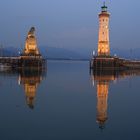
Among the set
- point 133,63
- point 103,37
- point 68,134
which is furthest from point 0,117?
point 133,63

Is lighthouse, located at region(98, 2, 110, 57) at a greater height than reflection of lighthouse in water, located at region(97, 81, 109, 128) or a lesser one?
greater

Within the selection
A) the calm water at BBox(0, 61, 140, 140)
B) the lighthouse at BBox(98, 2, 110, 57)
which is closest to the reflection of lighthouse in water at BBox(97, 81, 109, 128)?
the calm water at BBox(0, 61, 140, 140)

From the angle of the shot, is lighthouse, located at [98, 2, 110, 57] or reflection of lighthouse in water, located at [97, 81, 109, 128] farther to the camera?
lighthouse, located at [98, 2, 110, 57]

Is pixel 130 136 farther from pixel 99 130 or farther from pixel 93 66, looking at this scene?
pixel 93 66

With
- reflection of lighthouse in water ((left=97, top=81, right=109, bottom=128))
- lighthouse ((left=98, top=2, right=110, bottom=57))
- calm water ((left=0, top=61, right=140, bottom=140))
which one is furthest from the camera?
lighthouse ((left=98, top=2, right=110, bottom=57))

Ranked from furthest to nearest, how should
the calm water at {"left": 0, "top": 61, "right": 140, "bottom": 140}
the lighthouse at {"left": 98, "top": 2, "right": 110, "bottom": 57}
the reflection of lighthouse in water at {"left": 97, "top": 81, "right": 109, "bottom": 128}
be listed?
the lighthouse at {"left": 98, "top": 2, "right": 110, "bottom": 57} < the reflection of lighthouse in water at {"left": 97, "top": 81, "right": 109, "bottom": 128} < the calm water at {"left": 0, "top": 61, "right": 140, "bottom": 140}

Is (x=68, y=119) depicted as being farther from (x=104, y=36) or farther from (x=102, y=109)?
(x=104, y=36)

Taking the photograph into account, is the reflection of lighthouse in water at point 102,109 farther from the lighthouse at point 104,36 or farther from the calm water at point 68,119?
→ the lighthouse at point 104,36

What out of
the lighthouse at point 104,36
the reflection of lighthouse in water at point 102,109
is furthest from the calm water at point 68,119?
the lighthouse at point 104,36

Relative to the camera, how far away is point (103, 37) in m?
75.0

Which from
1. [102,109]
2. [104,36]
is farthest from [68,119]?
[104,36]

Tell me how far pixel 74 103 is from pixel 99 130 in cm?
850

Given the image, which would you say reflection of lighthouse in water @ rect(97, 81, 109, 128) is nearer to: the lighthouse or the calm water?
the calm water

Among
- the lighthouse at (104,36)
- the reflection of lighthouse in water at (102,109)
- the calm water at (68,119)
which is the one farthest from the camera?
the lighthouse at (104,36)
